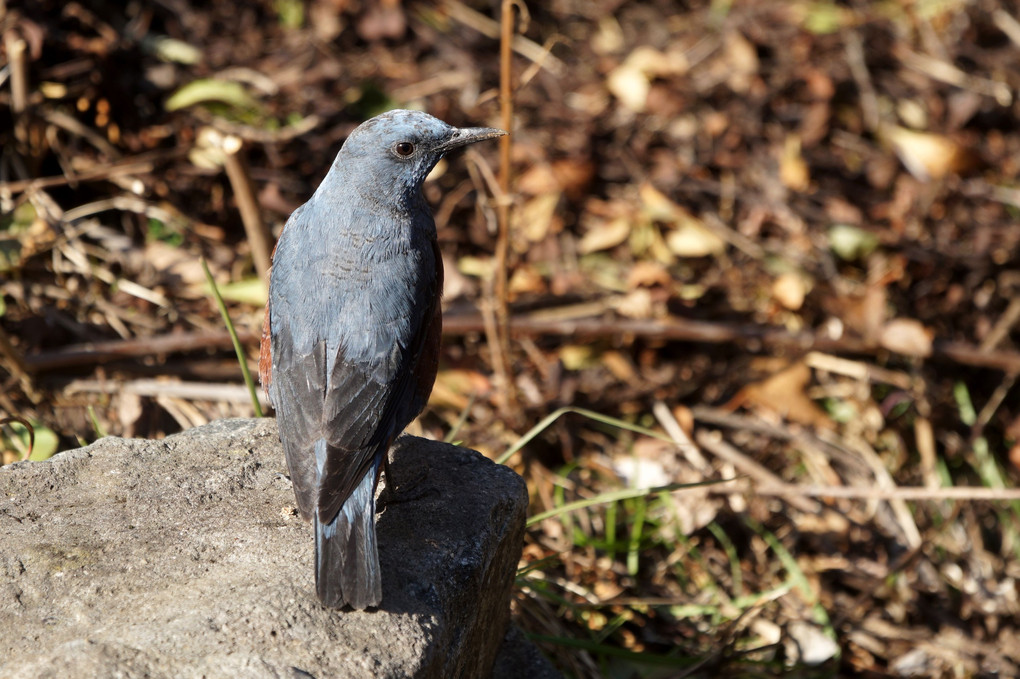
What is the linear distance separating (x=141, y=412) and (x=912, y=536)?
12.6 feet

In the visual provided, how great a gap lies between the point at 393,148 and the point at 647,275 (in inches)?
92.0

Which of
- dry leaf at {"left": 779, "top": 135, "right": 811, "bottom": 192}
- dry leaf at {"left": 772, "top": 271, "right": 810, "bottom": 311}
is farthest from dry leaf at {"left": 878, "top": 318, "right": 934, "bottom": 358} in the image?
dry leaf at {"left": 779, "top": 135, "right": 811, "bottom": 192}

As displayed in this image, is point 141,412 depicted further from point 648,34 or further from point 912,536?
point 648,34

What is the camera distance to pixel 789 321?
5.70 m

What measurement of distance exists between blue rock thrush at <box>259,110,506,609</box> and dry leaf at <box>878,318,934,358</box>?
286cm

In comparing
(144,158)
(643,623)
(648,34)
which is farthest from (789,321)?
(144,158)

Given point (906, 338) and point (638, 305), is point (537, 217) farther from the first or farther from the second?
point (906, 338)

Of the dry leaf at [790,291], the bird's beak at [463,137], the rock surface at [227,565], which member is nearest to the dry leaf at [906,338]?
the dry leaf at [790,291]

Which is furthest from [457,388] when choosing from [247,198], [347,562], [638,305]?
[347,562]

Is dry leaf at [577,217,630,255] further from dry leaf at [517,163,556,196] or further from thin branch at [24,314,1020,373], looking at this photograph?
thin branch at [24,314,1020,373]

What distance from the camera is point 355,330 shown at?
312 centimetres

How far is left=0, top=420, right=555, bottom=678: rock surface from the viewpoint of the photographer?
2.40m

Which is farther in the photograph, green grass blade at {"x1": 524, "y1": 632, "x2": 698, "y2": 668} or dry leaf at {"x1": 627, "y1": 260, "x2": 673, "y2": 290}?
dry leaf at {"x1": 627, "y1": 260, "x2": 673, "y2": 290}

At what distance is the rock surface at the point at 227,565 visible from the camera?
2396mm
